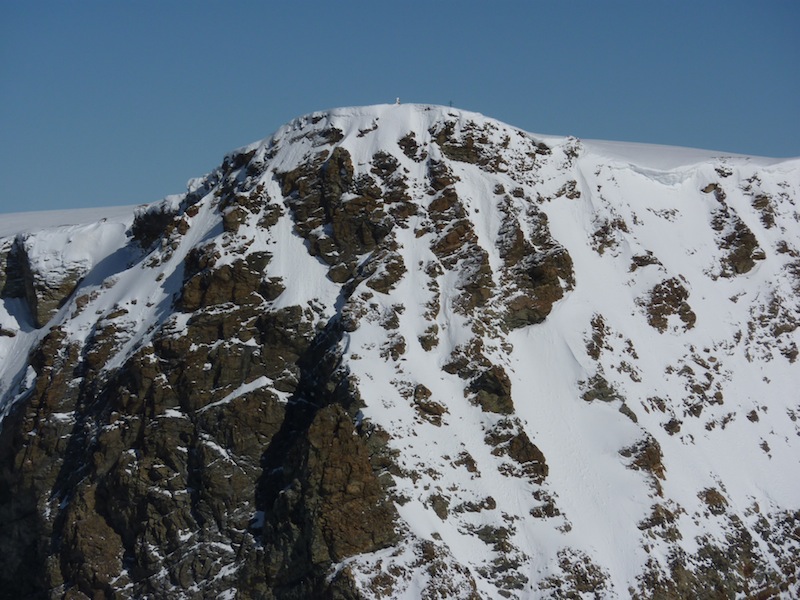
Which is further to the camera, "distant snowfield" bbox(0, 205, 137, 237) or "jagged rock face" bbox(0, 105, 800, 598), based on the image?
"distant snowfield" bbox(0, 205, 137, 237)

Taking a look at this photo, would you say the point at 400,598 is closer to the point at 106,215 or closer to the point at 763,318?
the point at 763,318

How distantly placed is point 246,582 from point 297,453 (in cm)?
600

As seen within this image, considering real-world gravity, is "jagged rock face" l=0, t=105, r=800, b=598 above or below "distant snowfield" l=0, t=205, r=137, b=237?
below

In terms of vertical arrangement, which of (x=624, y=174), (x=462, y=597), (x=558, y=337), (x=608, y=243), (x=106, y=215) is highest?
(x=106, y=215)

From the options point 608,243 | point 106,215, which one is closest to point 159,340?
point 608,243

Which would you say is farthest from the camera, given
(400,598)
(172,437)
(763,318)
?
(763,318)

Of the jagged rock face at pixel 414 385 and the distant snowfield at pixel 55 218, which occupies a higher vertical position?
the distant snowfield at pixel 55 218

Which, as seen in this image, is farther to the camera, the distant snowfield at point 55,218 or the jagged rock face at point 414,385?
the distant snowfield at point 55,218

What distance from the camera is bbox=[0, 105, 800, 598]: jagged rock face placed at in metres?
53.9

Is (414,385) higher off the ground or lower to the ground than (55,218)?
lower

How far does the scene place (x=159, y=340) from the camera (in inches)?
2402

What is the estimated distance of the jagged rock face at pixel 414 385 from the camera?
53.9 meters

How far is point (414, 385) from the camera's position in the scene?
57031 millimetres

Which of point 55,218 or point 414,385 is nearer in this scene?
point 414,385
